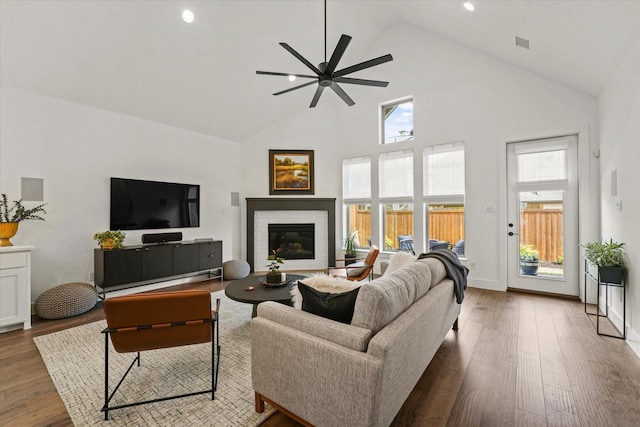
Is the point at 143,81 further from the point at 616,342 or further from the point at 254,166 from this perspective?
the point at 616,342

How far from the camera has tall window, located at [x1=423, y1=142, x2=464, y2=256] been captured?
16.9 feet

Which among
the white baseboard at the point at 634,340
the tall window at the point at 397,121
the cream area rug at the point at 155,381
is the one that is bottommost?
the cream area rug at the point at 155,381

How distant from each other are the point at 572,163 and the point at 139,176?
672cm

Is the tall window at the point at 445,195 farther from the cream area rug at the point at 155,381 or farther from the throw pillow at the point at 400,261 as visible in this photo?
the cream area rug at the point at 155,381

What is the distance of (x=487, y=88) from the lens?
4801 mm

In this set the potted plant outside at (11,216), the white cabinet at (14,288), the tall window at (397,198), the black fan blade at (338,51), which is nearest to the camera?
the black fan blade at (338,51)

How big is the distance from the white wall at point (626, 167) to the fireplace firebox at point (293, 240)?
4776 mm

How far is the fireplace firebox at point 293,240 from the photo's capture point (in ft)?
21.3

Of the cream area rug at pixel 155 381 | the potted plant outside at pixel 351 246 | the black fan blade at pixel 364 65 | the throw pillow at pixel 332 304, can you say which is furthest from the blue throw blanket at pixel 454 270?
the potted plant outside at pixel 351 246

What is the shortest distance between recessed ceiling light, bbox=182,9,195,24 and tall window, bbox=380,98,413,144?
12.8 feet

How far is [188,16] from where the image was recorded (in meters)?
3.60

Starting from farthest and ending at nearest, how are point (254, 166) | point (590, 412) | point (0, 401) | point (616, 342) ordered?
point (254, 166), point (616, 342), point (0, 401), point (590, 412)

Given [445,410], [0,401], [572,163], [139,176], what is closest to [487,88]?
[572,163]

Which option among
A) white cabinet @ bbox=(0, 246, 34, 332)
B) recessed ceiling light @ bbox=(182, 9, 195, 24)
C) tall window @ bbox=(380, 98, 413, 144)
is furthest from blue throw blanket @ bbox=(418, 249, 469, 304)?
white cabinet @ bbox=(0, 246, 34, 332)
